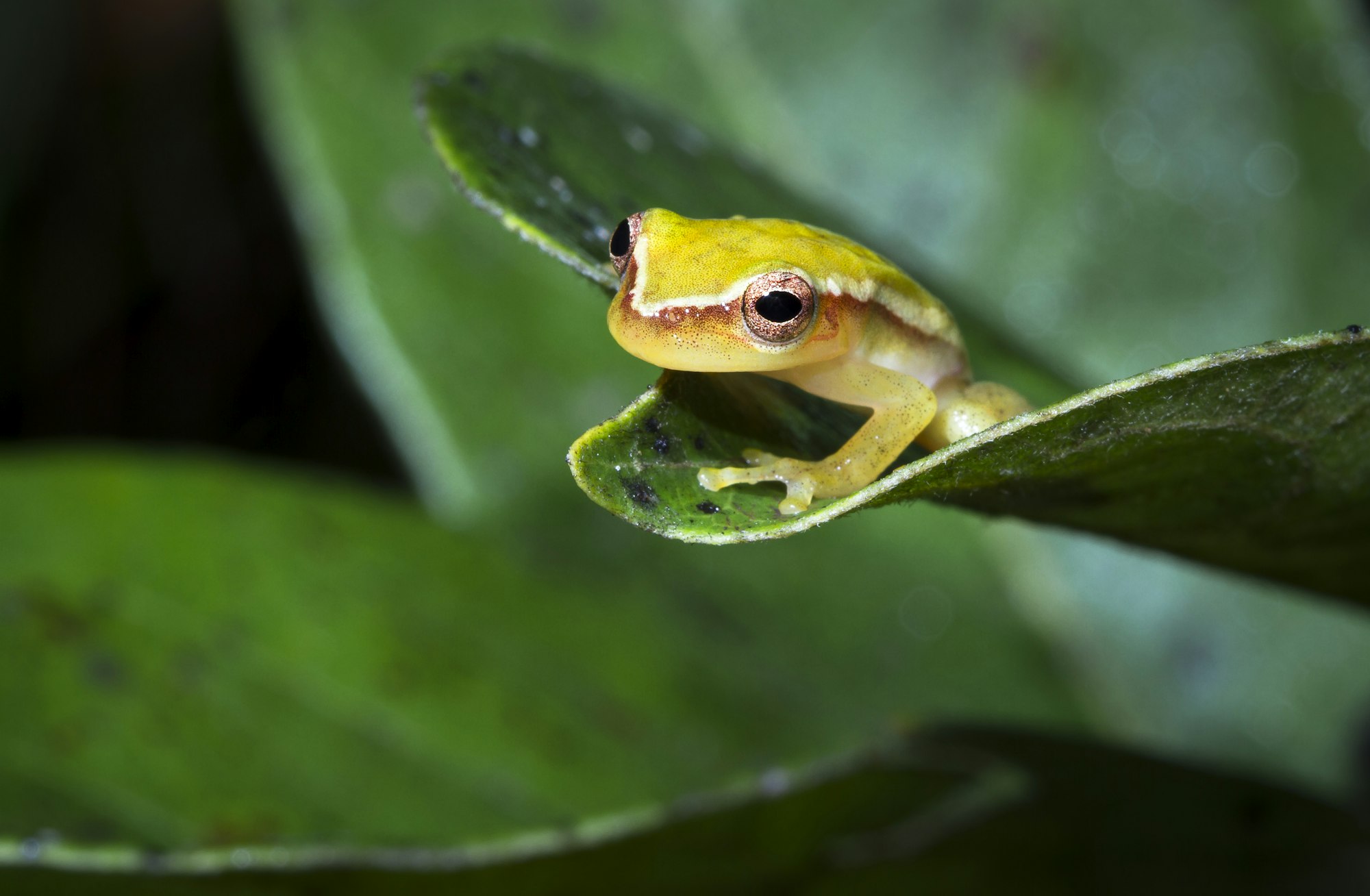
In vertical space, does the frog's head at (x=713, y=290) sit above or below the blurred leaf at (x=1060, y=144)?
below

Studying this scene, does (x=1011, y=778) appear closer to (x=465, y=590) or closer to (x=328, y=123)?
(x=465, y=590)

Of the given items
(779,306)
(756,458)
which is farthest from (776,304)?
(756,458)

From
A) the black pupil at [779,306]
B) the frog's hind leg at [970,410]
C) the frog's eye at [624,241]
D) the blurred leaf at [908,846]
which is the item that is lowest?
the blurred leaf at [908,846]

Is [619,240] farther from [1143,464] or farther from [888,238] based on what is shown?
[888,238]

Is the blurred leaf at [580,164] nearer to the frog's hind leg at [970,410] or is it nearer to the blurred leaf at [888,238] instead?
the frog's hind leg at [970,410]

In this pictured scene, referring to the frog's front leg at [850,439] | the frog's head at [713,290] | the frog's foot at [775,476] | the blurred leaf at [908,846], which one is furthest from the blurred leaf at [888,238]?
the frog's foot at [775,476]

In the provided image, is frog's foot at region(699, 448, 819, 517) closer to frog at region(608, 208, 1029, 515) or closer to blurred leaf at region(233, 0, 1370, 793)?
frog at region(608, 208, 1029, 515)

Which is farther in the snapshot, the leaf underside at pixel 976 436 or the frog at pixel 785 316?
the frog at pixel 785 316

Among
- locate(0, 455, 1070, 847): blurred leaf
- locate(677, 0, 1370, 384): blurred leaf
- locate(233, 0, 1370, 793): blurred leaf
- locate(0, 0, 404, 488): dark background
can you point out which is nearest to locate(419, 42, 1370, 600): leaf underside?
locate(0, 455, 1070, 847): blurred leaf
